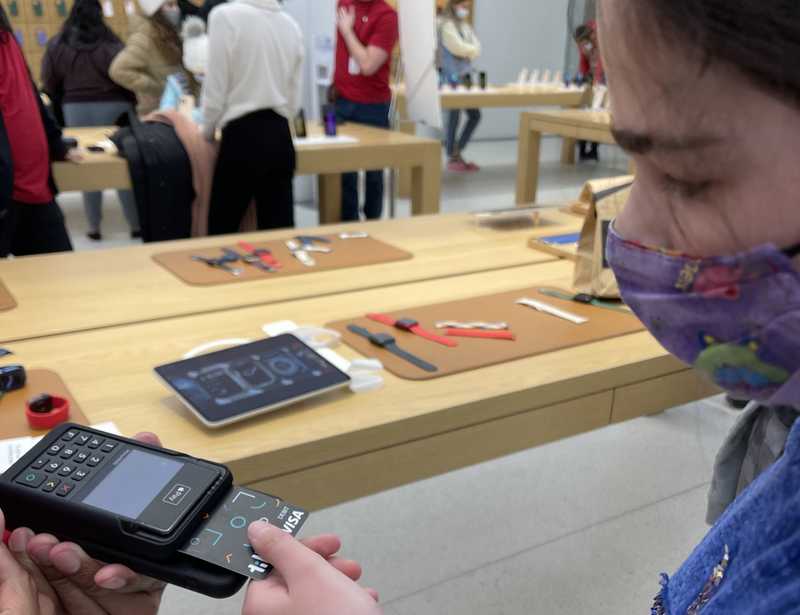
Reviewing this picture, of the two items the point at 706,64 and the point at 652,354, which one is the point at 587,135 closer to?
the point at 652,354

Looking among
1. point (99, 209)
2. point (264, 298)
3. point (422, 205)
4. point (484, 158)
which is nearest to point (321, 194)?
point (422, 205)

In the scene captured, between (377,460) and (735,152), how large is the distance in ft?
2.09

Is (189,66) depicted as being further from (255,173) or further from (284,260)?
(284,260)

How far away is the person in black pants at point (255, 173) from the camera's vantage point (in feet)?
8.20

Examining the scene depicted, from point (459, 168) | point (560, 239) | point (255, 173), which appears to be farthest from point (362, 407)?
point (459, 168)

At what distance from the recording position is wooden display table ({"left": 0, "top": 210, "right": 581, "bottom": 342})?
1.24 metres

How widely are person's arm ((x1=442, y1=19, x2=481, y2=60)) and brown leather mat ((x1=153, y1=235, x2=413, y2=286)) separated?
3851mm

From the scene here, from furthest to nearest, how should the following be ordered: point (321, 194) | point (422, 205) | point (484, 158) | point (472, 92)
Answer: point (484, 158) → point (472, 92) → point (321, 194) → point (422, 205)

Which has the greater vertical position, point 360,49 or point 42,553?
point 360,49

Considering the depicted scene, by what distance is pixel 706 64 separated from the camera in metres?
0.36

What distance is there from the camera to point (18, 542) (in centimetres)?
61

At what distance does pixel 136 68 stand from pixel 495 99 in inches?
103

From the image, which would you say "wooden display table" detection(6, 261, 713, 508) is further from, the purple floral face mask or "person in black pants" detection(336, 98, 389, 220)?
"person in black pants" detection(336, 98, 389, 220)

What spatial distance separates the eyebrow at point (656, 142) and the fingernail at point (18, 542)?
551 millimetres
